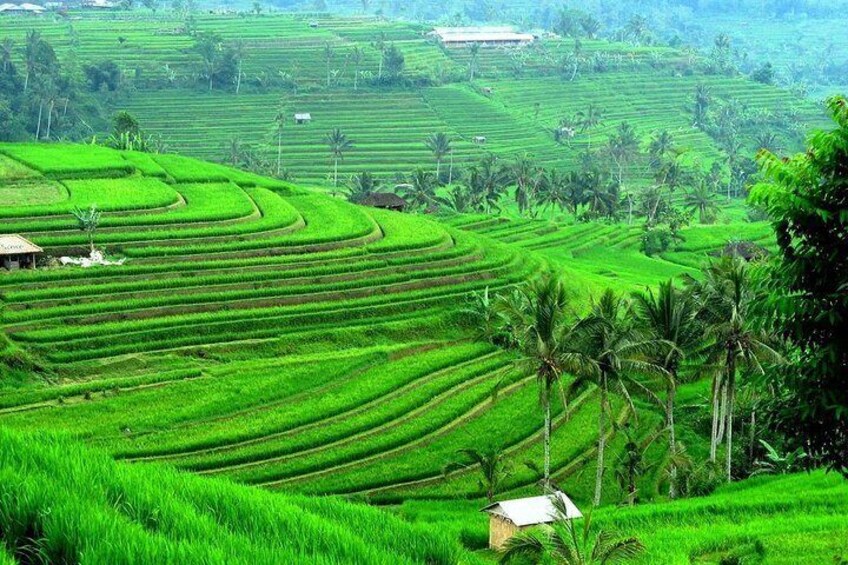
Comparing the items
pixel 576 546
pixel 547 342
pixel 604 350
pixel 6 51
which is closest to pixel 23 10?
pixel 6 51

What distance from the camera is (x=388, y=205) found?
56.5 metres

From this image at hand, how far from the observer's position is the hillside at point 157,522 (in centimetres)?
677

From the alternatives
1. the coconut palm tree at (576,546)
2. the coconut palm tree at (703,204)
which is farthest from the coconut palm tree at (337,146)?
the coconut palm tree at (576,546)

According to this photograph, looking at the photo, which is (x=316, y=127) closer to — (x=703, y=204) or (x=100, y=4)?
(x=703, y=204)

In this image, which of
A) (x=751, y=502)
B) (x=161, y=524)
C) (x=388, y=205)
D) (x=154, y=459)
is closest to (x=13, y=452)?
(x=161, y=524)

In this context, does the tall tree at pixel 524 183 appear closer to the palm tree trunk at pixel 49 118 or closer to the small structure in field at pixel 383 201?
the small structure in field at pixel 383 201

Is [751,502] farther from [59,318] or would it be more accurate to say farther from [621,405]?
[59,318]

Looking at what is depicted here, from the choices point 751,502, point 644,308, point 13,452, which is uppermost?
point 13,452

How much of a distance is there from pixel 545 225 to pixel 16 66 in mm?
52395

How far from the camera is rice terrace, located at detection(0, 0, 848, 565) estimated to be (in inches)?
347

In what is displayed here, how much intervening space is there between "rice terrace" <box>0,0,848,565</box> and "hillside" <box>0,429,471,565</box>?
0.09 feet

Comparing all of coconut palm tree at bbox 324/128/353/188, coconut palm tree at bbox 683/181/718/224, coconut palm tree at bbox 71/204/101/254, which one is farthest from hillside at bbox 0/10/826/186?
coconut palm tree at bbox 71/204/101/254

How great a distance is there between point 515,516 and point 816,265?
8.34 metres

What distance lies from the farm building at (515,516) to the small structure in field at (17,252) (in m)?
20.3
